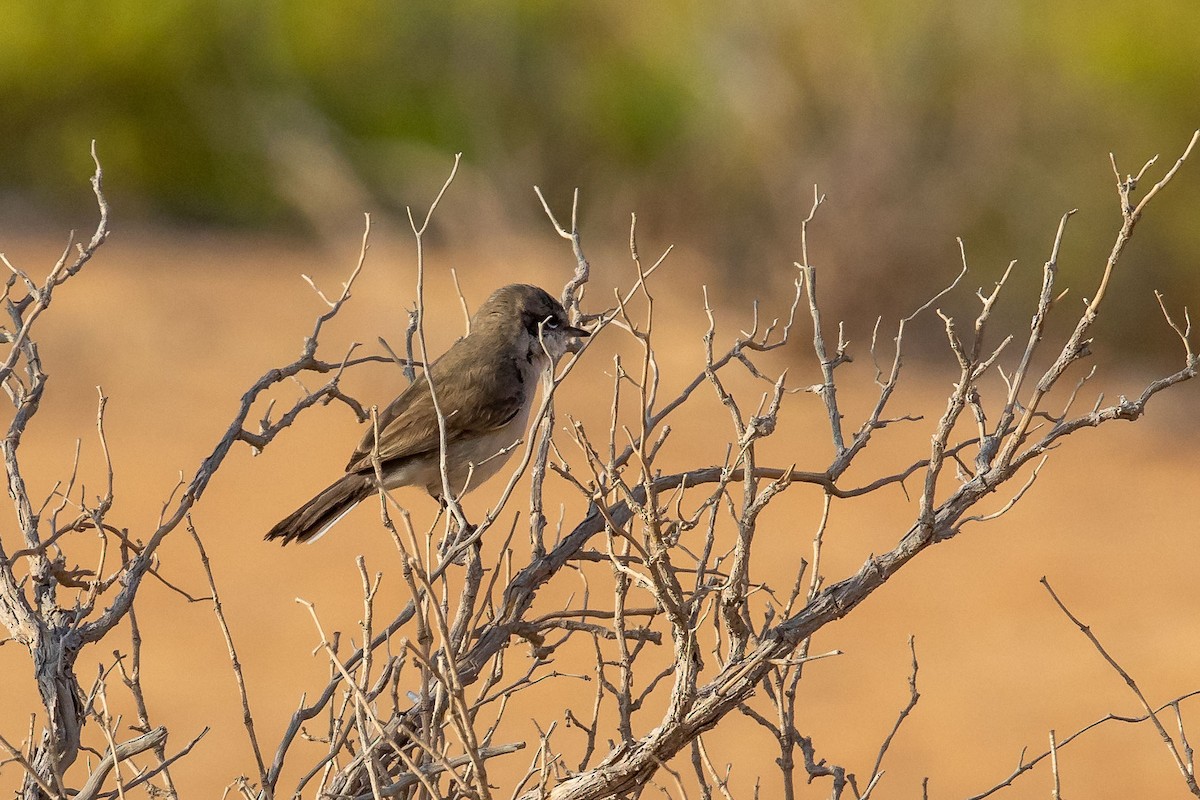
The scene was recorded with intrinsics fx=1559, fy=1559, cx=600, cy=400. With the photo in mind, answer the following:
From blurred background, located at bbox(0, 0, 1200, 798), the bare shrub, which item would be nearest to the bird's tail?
the bare shrub

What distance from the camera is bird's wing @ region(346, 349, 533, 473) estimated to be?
5.61 meters

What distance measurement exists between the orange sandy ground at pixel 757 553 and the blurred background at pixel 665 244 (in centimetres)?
4

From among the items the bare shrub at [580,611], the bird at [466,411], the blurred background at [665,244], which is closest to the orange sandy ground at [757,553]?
the blurred background at [665,244]

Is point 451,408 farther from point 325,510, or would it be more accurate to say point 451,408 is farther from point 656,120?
point 656,120

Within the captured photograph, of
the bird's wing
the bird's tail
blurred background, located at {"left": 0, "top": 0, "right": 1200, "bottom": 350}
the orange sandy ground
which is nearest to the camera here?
the bird's tail

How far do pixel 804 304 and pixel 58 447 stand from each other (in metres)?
7.31

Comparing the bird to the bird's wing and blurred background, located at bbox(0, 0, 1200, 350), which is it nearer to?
the bird's wing

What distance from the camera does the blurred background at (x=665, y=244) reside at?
9844mm

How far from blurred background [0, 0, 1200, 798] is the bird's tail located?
3.53 m

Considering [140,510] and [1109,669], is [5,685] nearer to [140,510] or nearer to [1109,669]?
[140,510]

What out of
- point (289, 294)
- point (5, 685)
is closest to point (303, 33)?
point (289, 294)

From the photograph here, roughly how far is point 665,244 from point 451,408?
41.1 ft

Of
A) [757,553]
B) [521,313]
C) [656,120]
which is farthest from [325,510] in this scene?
[656,120]

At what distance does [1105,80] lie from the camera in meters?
18.6
